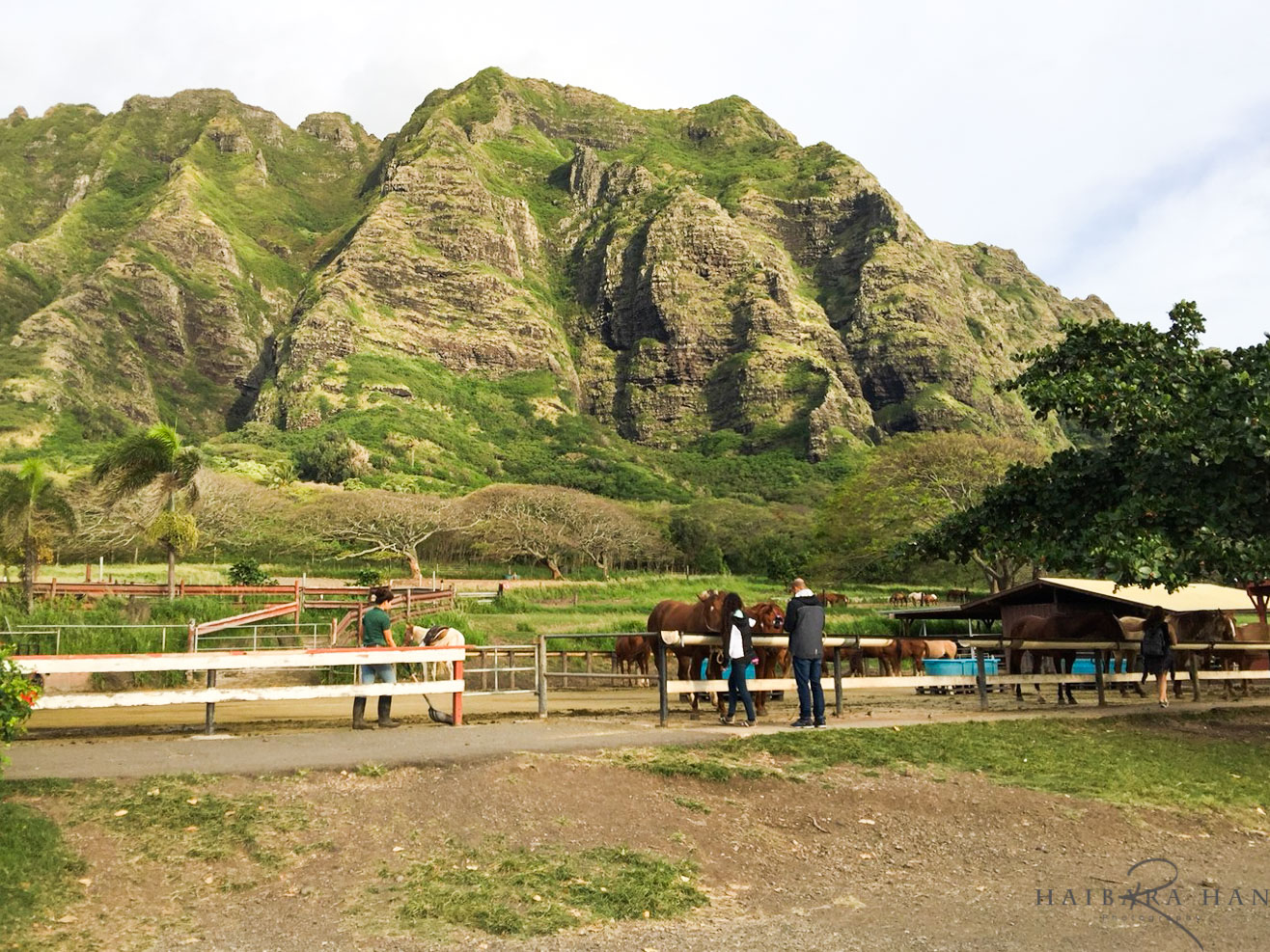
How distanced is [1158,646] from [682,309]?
527 feet

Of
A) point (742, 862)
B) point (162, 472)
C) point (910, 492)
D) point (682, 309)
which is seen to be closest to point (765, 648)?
point (742, 862)

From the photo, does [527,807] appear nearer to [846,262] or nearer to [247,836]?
[247,836]

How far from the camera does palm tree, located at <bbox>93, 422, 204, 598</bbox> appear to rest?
29.3 metres

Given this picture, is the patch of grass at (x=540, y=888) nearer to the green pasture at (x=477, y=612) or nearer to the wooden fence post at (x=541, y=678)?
the wooden fence post at (x=541, y=678)

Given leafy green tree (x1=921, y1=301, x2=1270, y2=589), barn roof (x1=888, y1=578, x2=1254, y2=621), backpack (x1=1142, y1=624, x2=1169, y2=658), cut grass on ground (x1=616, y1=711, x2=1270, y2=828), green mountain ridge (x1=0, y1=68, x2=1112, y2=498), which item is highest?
green mountain ridge (x1=0, y1=68, x2=1112, y2=498)

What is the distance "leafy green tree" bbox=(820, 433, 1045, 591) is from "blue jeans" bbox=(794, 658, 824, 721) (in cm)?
3558

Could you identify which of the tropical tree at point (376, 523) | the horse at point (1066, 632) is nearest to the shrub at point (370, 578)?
the tropical tree at point (376, 523)

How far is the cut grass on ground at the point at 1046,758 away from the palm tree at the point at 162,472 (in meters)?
24.0

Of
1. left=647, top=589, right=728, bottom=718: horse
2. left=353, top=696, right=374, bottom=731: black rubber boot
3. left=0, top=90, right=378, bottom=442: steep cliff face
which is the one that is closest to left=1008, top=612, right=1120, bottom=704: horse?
left=647, top=589, right=728, bottom=718: horse

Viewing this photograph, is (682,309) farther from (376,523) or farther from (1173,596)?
(1173,596)

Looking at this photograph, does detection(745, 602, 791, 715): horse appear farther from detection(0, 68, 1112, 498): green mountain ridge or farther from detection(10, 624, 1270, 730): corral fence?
detection(0, 68, 1112, 498): green mountain ridge

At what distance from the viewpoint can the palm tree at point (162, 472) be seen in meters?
29.3

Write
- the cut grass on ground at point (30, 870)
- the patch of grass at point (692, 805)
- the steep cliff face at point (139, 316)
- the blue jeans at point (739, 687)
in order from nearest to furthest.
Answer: the cut grass on ground at point (30, 870) < the patch of grass at point (692, 805) < the blue jeans at point (739, 687) < the steep cliff face at point (139, 316)

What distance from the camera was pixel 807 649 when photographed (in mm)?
12164
